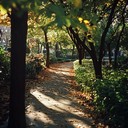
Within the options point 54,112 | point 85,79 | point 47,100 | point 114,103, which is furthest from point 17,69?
point 85,79

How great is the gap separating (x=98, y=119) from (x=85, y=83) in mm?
5417

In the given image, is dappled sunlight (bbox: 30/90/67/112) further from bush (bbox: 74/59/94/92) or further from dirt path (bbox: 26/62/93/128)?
bush (bbox: 74/59/94/92)

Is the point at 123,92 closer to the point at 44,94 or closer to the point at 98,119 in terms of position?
the point at 98,119

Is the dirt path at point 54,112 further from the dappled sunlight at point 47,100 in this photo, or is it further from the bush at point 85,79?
the bush at point 85,79

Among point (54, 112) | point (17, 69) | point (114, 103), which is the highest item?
point (17, 69)

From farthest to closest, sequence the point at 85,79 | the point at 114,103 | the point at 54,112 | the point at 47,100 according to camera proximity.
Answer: the point at 85,79 < the point at 47,100 < the point at 54,112 < the point at 114,103

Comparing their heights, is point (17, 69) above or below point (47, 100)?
above

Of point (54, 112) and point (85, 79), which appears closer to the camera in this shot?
point (54, 112)

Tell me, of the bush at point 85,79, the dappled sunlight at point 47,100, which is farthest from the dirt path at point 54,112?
the bush at point 85,79

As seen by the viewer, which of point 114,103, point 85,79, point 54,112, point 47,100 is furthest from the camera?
point 85,79

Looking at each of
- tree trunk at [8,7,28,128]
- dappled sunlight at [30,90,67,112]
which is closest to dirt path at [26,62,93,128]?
dappled sunlight at [30,90,67,112]

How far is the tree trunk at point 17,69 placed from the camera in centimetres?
755

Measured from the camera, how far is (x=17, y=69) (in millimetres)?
7711

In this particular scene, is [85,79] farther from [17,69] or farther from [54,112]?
[17,69]
